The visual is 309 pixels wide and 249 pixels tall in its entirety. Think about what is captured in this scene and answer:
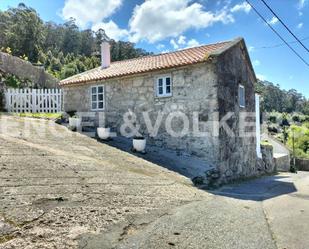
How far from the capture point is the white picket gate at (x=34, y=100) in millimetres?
18633

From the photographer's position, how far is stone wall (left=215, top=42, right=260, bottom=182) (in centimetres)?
1364

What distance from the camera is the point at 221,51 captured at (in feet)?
44.2

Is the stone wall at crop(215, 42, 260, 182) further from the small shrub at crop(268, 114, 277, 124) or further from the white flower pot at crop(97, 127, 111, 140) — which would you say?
the small shrub at crop(268, 114, 277, 124)

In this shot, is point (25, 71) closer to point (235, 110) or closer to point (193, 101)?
point (193, 101)

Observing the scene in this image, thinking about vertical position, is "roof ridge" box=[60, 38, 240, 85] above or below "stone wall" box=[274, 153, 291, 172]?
above

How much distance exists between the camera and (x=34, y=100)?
19.1m

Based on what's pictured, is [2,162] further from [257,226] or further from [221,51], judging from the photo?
[221,51]

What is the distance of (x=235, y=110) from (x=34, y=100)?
10.6 metres

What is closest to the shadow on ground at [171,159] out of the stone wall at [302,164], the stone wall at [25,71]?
the stone wall at [25,71]

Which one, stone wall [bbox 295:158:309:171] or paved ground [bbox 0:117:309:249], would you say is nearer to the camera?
paved ground [bbox 0:117:309:249]

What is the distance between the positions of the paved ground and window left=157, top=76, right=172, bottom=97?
493 cm

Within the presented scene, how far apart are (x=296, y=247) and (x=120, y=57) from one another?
5422 centimetres

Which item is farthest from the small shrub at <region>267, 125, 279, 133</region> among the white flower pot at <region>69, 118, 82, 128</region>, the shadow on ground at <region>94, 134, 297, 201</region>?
the white flower pot at <region>69, 118, 82, 128</region>

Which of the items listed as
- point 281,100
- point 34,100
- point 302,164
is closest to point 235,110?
point 34,100
